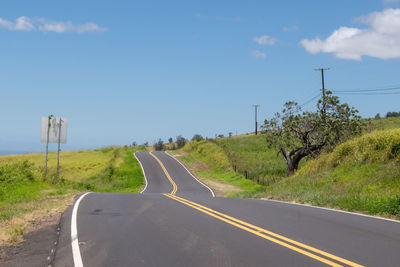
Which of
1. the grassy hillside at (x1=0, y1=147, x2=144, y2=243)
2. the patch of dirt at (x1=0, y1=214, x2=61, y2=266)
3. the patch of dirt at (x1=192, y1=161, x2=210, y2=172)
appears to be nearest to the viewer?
the patch of dirt at (x1=0, y1=214, x2=61, y2=266)

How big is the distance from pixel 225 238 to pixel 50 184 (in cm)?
2381

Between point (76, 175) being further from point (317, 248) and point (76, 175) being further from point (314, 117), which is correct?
point (317, 248)

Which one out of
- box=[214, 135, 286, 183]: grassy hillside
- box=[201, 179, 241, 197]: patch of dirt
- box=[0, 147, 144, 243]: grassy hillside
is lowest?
box=[201, 179, 241, 197]: patch of dirt

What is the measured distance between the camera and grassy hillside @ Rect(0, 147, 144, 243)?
1211cm

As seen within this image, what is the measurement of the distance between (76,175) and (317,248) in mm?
53348

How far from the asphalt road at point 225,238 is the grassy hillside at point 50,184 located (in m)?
1.49

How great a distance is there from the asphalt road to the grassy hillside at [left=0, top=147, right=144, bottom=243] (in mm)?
1491

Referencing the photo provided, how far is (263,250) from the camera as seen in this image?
21.8 ft

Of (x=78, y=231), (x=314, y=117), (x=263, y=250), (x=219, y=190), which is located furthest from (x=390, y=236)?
(x=219, y=190)

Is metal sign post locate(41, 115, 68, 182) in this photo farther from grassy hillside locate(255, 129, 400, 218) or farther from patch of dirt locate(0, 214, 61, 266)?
patch of dirt locate(0, 214, 61, 266)

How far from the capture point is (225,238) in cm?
766

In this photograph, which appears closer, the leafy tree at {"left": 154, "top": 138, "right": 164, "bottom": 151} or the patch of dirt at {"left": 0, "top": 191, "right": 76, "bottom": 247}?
the patch of dirt at {"left": 0, "top": 191, "right": 76, "bottom": 247}

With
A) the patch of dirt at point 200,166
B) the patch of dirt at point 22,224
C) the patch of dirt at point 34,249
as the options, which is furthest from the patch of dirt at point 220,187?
the patch of dirt at point 34,249

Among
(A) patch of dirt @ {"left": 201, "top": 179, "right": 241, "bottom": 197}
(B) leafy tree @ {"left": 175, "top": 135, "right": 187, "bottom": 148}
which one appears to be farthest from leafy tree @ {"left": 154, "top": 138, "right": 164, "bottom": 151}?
(A) patch of dirt @ {"left": 201, "top": 179, "right": 241, "bottom": 197}
